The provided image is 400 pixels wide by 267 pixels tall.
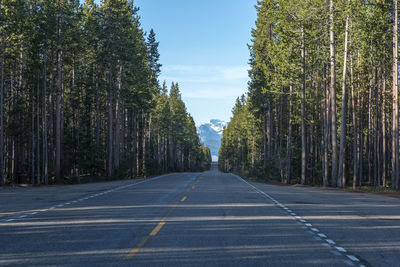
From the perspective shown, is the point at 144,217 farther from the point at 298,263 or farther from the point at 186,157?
the point at 186,157

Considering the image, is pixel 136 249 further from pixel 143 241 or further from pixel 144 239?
pixel 144 239

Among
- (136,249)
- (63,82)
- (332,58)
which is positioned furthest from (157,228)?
(63,82)

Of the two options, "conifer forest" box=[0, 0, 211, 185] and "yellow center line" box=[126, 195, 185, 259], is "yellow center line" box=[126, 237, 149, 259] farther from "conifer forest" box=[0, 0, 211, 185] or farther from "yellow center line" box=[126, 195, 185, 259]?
"conifer forest" box=[0, 0, 211, 185]

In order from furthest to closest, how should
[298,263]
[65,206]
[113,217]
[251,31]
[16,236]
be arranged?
1. [251,31]
2. [65,206]
3. [113,217]
4. [16,236]
5. [298,263]

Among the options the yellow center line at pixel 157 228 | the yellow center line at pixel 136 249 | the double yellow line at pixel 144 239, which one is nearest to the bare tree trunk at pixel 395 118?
the double yellow line at pixel 144 239

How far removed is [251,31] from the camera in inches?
1903

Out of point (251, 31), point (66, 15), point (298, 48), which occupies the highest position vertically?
point (251, 31)

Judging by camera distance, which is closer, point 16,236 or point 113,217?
point 16,236

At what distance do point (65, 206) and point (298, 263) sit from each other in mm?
9588

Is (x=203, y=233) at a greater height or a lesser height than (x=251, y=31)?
lesser

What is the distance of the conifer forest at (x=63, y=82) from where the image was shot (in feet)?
102

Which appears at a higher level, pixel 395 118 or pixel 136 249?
pixel 395 118

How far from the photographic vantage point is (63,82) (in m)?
43.2

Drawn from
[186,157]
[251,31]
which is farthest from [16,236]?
[186,157]
